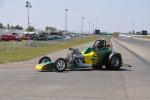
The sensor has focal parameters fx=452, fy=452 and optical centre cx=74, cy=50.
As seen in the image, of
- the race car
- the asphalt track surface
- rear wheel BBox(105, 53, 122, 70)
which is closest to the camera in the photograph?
the asphalt track surface

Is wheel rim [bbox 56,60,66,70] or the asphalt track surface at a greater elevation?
wheel rim [bbox 56,60,66,70]

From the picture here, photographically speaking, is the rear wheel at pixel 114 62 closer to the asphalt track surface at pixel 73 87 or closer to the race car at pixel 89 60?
the race car at pixel 89 60

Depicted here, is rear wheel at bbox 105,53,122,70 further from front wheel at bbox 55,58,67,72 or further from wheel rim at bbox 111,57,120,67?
front wheel at bbox 55,58,67,72

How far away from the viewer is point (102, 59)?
20.3 metres

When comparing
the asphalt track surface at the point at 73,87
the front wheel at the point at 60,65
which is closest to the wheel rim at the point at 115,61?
the front wheel at the point at 60,65

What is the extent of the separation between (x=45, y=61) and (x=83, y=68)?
174 cm

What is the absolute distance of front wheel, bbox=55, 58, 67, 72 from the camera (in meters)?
18.8

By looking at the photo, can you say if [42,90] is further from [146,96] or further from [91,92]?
[146,96]

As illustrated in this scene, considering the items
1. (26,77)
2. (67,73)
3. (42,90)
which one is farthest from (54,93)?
(67,73)

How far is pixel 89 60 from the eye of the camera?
65.5 ft

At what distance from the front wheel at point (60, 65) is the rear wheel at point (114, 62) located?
2305mm

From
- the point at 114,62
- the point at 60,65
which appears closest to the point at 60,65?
the point at 60,65

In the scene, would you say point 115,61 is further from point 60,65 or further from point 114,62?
point 60,65

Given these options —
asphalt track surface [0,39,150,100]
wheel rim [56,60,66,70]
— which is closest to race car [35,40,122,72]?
wheel rim [56,60,66,70]
